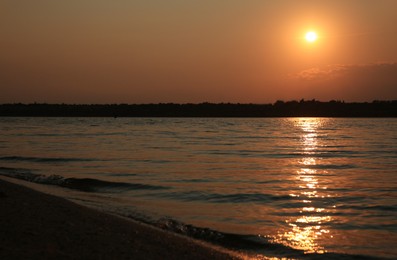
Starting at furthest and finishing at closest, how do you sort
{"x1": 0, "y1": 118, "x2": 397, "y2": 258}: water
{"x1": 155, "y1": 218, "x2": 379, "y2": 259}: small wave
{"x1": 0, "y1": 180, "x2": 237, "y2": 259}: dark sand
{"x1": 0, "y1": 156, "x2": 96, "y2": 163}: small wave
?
{"x1": 0, "y1": 156, "x2": 96, "y2": 163}: small wave < {"x1": 0, "y1": 118, "x2": 397, "y2": 258}: water < {"x1": 155, "y1": 218, "x2": 379, "y2": 259}: small wave < {"x1": 0, "y1": 180, "x2": 237, "y2": 259}: dark sand

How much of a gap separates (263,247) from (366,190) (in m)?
7.77

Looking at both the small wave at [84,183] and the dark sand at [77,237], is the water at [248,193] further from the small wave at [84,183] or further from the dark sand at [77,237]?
the dark sand at [77,237]

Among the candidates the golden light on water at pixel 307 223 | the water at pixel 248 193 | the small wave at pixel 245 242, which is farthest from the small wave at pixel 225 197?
the small wave at pixel 245 242

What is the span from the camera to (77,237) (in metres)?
7.94

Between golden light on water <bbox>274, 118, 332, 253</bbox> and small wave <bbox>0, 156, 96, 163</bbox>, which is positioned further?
small wave <bbox>0, 156, 96, 163</bbox>

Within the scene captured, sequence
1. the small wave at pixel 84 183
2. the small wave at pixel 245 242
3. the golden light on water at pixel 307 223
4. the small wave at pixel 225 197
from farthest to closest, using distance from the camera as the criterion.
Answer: the small wave at pixel 84 183
the small wave at pixel 225 197
the golden light on water at pixel 307 223
the small wave at pixel 245 242

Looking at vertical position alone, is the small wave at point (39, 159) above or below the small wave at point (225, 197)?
below

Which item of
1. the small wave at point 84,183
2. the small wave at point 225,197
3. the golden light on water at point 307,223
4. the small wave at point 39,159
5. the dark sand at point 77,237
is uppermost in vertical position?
the dark sand at point 77,237

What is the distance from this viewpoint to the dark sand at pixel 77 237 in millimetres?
7078

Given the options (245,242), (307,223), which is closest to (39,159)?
(307,223)

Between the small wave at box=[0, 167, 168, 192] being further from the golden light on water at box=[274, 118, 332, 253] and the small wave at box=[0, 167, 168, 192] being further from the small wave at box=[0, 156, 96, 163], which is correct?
the small wave at box=[0, 156, 96, 163]

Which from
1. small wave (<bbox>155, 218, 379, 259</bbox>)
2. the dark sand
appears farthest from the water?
the dark sand

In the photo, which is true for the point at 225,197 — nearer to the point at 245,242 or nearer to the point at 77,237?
the point at 245,242

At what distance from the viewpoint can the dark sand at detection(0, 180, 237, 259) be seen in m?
7.08
